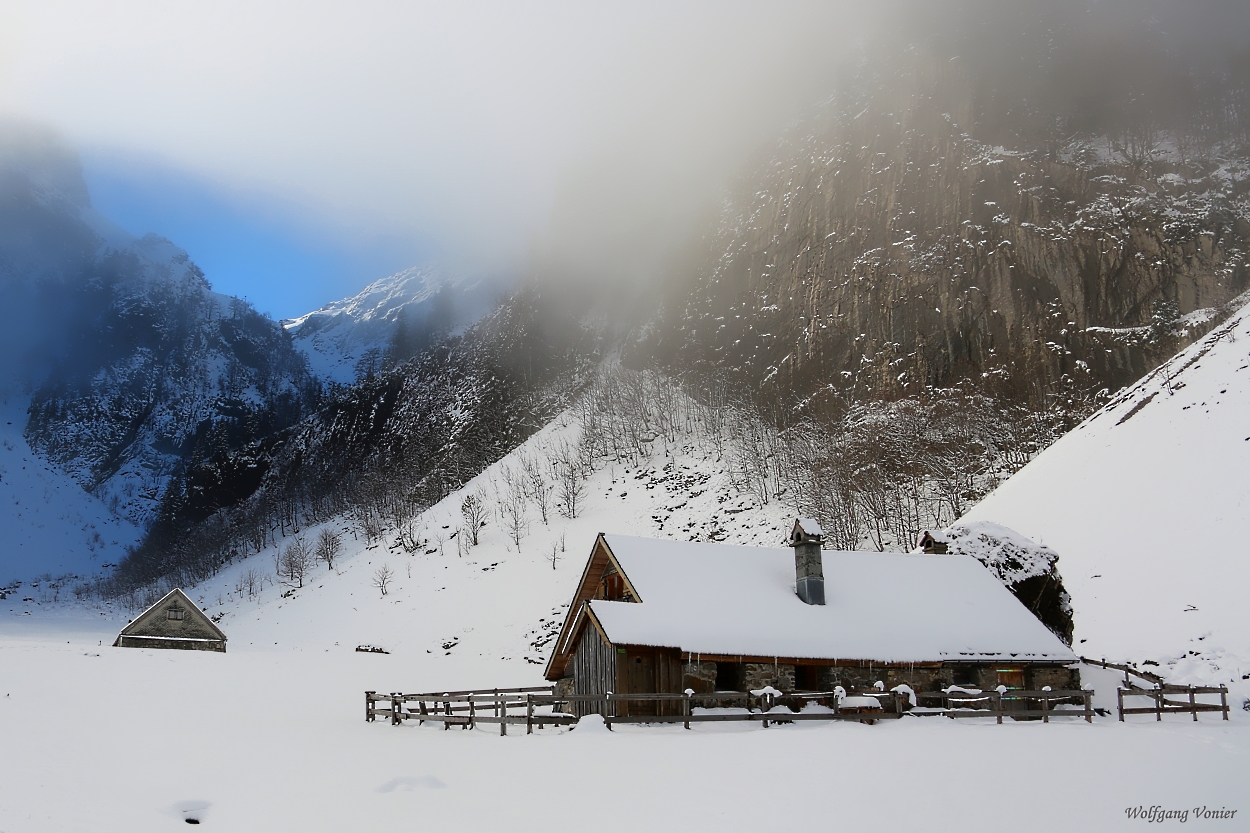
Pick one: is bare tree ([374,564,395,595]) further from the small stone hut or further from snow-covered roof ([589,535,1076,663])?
snow-covered roof ([589,535,1076,663])

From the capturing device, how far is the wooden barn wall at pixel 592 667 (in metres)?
25.7

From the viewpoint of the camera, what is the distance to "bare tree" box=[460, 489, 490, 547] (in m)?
84.6

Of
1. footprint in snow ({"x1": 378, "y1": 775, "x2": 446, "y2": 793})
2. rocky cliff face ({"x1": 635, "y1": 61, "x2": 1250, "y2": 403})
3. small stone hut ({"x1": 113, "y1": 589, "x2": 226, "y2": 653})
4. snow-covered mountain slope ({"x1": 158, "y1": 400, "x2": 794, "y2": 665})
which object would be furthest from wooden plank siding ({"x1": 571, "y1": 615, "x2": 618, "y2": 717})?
rocky cliff face ({"x1": 635, "y1": 61, "x2": 1250, "y2": 403})

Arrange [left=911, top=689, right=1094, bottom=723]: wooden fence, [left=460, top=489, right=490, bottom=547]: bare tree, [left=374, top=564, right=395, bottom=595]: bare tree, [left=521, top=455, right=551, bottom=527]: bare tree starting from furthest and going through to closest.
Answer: [left=521, top=455, right=551, bottom=527]: bare tree → [left=460, top=489, right=490, bottom=547]: bare tree → [left=374, top=564, right=395, bottom=595]: bare tree → [left=911, top=689, right=1094, bottom=723]: wooden fence

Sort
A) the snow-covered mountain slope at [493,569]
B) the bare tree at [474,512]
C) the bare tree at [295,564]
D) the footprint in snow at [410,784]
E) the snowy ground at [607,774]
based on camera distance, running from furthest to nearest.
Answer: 1. the bare tree at [295,564]
2. the bare tree at [474,512]
3. the snow-covered mountain slope at [493,569]
4. the footprint in snow at [410,784]
5. the snowy ground at [607,774]

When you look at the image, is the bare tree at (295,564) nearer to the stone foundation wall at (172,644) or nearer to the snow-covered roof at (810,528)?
the stone foundation wall at (172,644)

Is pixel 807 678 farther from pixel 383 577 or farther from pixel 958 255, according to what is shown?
pixel 958 255

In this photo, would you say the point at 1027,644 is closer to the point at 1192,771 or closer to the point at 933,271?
the point at 1192,771

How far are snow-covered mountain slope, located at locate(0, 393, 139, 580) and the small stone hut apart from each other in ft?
392

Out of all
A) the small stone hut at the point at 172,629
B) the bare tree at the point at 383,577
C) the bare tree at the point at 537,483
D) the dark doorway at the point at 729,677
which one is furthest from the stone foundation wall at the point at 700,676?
the bare tree at the point at 383,577

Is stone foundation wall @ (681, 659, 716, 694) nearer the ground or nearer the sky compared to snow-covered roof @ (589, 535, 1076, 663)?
nearer the ground

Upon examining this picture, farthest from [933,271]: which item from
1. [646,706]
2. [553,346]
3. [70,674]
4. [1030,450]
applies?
[70,674]

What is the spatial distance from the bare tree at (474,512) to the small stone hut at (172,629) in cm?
2823

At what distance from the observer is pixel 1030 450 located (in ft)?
221
